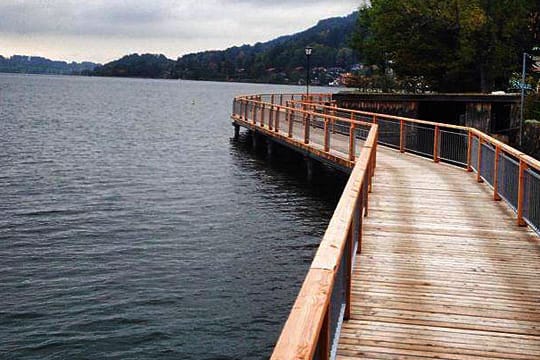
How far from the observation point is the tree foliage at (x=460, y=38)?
46.2m

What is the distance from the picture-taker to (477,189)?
14625mm

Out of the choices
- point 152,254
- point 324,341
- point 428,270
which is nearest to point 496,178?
point 428,270

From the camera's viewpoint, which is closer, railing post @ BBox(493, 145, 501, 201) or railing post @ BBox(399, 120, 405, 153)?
railing post @ BBox(493, 145, 501, 201)

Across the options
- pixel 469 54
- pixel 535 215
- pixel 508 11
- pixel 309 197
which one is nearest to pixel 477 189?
pixel 535 215

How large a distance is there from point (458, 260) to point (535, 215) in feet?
7.39

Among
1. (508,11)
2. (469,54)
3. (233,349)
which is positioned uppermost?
(508,11)

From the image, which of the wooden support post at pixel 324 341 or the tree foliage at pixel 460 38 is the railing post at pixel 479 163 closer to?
the wooden support post at pixel 324 341

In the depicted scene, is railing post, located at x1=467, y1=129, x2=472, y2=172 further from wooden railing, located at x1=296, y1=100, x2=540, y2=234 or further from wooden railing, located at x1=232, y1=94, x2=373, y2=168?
wooden railing, located at x1=232, y1=94, x2=373, y2=168

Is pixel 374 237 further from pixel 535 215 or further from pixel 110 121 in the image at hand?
pixel 110 121

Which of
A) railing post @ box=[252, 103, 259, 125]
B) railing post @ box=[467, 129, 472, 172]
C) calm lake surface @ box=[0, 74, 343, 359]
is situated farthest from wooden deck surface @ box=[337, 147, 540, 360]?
railing post @ box=[252, 103, 259, 125]

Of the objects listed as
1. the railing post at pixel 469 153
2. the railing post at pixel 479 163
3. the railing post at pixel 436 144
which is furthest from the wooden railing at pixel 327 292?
the railing post at pixel 436 144

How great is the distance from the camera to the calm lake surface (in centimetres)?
Answer: 1108

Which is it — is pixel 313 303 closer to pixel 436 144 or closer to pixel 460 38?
pixel 436 144

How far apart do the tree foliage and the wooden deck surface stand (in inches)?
1405
